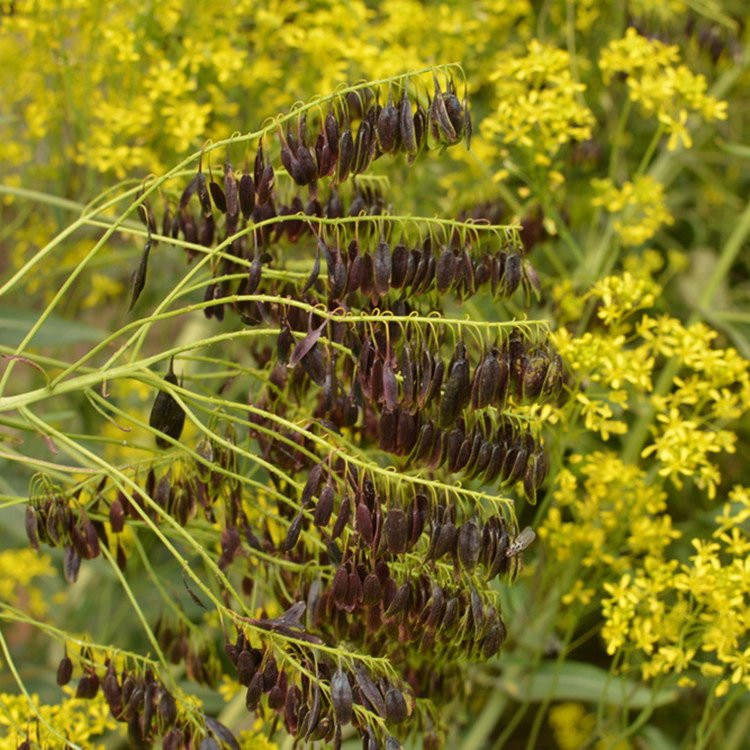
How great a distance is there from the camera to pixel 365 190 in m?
1.25

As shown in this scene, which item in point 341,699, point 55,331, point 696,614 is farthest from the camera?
point 55,331

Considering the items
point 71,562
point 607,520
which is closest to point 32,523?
point 71,562

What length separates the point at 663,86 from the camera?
160cm

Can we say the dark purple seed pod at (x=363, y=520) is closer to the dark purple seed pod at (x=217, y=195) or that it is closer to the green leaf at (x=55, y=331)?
the dark purple seed pod at (x=217, y=195)

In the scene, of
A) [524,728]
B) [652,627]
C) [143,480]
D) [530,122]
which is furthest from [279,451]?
[524,728]

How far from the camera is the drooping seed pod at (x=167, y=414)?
110 cm

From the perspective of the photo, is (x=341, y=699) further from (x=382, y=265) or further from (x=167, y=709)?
(x=382, y=265)

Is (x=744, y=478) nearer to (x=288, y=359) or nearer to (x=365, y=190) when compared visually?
(x=365, y=190)

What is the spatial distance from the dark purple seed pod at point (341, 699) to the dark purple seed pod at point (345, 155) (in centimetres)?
44

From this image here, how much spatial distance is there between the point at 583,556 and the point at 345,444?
2.21 feet

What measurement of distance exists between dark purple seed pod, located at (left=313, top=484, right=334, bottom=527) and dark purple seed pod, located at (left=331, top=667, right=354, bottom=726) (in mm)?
130

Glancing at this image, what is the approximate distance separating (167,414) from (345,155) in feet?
1.02

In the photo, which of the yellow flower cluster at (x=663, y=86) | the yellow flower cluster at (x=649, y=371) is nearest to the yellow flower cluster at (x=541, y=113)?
the yellow flower cluster at (x=663, y=86)

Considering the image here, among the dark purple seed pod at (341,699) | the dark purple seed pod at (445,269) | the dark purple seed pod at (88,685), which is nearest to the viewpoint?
the dark purple seed pod at (341,699)
